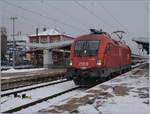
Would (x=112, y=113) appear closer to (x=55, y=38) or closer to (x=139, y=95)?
(x=139, y=95)

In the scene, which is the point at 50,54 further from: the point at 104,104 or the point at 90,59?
the point at 104,104

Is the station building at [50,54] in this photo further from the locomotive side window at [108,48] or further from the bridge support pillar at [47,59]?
the locomotive side window at [108,48]

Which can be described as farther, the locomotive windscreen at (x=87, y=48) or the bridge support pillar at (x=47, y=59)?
the bridge support pillar at (x=47, y=59)

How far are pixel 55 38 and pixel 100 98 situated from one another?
333 feet

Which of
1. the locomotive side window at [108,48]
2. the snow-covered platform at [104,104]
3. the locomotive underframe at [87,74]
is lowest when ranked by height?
the snow-covered platform at [104,104]

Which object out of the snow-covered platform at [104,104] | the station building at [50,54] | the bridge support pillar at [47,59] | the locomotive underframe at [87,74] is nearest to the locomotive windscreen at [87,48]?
the locomotive underframe at [87,74]

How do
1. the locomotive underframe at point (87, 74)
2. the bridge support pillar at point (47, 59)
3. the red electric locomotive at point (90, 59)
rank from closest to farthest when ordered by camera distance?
1. the locomotive underframe at point (87, 74)
2. the red electric locomotive at point (90, 59)
3. the bridge support pillar at point (47, 59)

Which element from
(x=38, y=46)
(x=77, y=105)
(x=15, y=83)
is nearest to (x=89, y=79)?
(x=15, y=83)

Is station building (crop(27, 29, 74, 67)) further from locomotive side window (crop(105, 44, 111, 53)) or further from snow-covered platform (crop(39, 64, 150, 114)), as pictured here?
snow-covered platform (crop(39, 64, 150, 114))

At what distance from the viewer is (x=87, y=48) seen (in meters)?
19.0

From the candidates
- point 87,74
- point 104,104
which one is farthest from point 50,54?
point 104,104

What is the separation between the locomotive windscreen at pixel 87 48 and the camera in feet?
61.8

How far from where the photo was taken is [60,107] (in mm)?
9602

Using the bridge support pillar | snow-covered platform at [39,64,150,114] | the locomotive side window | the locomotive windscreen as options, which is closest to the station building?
the bridge support pillar
